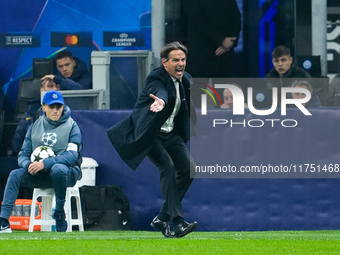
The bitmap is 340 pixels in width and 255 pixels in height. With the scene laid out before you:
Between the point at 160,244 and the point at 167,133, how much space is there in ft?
4.36

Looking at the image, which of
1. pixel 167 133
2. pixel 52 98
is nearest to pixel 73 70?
pixel 52 98

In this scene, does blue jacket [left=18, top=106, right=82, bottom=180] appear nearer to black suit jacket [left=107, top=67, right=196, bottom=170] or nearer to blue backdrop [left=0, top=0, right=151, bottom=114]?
black suit jacket [left=107, top=67, right=196, bottom=170]

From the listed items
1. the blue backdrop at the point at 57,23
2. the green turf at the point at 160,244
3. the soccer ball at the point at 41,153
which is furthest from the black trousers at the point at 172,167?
the blue backdrop at the point at 57,23

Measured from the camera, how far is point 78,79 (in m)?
15.9

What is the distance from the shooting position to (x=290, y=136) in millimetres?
14352

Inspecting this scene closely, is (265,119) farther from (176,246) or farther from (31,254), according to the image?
(31,254)

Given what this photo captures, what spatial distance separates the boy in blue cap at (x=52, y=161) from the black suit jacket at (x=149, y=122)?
5.74 feet

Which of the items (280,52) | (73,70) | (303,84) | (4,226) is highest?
(280,52)

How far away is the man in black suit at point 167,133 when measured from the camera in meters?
11.4

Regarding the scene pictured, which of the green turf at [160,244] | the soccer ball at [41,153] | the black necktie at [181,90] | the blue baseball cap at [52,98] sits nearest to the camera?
the green turf at [160,244]

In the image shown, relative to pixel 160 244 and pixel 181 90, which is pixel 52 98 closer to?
pixel 181 90

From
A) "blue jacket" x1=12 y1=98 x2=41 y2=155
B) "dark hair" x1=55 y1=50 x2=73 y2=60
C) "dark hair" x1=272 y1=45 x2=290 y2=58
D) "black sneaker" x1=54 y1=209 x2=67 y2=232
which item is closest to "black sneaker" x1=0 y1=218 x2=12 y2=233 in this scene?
"black sneaker" x1=54 y1=209 x2=67 y2=232

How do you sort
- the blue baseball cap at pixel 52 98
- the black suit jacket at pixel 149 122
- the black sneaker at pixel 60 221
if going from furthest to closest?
the blue baseball cap at pixel 52 98 → the black sneaker at pixel 60 221 → the black suit jacket at pixel 149 122

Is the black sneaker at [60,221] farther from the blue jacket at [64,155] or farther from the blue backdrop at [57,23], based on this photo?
the blue backdrop at [57,23]
